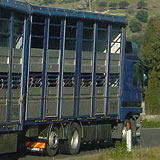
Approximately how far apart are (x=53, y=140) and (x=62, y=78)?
1.77 metres

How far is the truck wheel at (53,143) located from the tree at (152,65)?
3117 centimetres

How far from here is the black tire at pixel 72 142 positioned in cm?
1877

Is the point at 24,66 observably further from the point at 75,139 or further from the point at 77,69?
the point at 75,139

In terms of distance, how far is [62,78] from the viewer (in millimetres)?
18219

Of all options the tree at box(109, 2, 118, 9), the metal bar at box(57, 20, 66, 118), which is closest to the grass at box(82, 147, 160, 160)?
the metal bar at box(57, 20, 66, 118)

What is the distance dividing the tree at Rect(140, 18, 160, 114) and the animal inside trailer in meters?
27.6

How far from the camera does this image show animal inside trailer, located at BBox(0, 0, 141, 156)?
637 inches

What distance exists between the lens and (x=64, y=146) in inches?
741

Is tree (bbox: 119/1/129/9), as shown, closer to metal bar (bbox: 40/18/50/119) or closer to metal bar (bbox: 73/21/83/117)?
metal bar (bbox: 73/21/83/117)

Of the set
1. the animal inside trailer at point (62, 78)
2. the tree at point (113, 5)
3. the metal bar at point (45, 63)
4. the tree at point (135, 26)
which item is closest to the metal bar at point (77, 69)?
the animal inside trailer at point (62, 78)

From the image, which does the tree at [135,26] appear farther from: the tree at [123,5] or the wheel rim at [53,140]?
the wheel rim at [53,140]

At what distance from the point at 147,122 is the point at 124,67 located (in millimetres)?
18161

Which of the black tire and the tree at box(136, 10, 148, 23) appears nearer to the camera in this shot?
the black tire

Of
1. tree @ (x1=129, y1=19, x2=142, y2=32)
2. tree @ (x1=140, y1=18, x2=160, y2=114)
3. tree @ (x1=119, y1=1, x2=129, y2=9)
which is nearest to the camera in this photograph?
tree @ (x1=140, y1=18, x2=160, y2=114)
